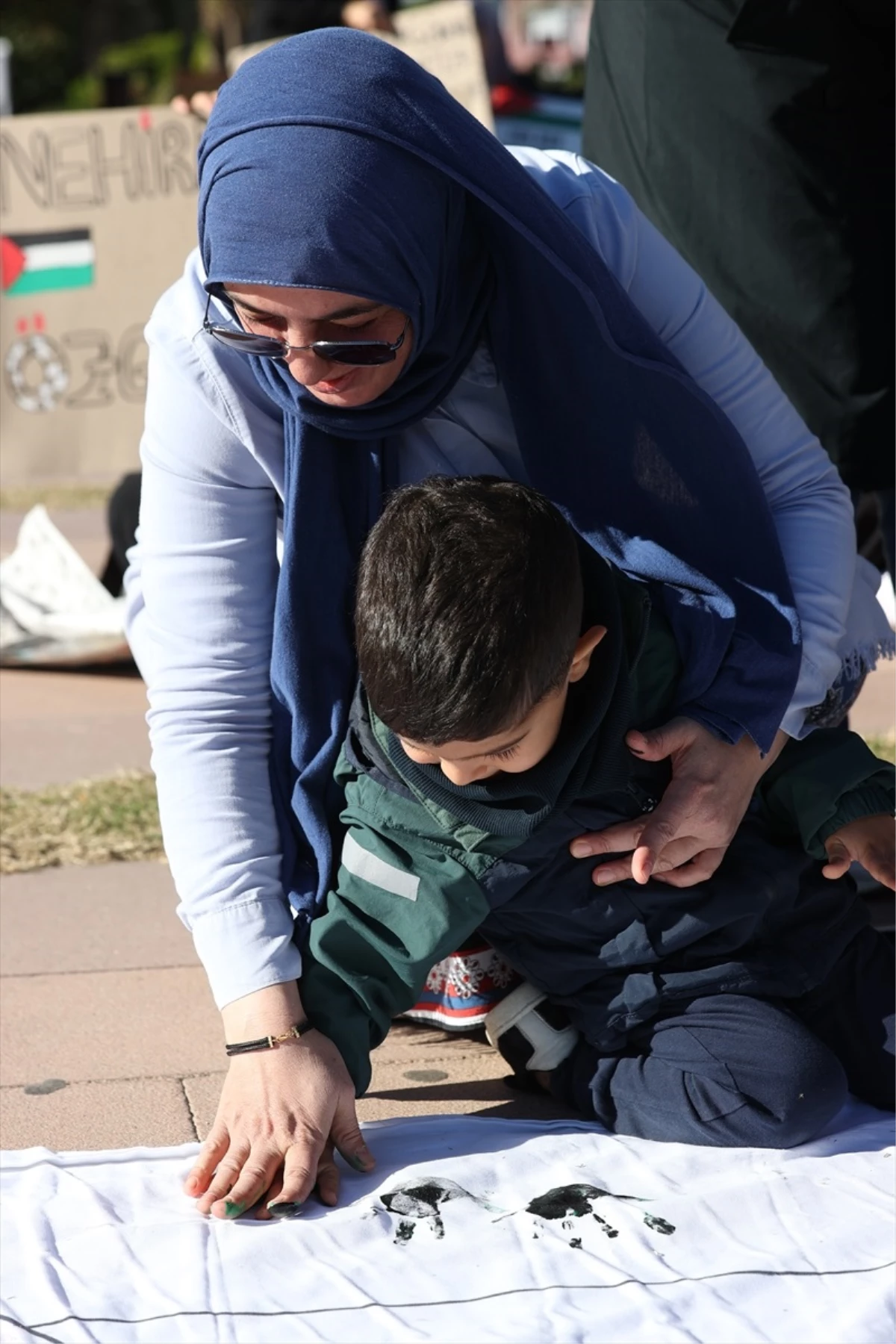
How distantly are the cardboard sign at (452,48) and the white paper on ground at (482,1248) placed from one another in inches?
196

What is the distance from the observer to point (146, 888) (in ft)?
9.54

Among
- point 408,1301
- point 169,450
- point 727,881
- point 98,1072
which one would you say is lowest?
point 98,1072

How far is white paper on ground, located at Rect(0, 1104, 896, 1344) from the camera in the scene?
1677 mm

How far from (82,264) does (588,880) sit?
5.64 meters

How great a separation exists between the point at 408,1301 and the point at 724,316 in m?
1.27

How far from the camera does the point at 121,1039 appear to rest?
7.76ft

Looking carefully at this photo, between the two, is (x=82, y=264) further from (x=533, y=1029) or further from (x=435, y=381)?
(x=533, y=1029)

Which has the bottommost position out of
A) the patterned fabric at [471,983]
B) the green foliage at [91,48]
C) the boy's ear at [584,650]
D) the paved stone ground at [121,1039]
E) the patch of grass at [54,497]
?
the green foliage at [91,48]

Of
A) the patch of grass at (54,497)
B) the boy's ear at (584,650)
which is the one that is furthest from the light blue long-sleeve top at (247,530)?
the patch of grass at (54,497)

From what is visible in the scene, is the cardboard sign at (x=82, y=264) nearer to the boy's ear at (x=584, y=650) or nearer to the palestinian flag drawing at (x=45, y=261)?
the palestinian flag drawing at (x=45, y=261)

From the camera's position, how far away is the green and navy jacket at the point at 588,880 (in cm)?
192

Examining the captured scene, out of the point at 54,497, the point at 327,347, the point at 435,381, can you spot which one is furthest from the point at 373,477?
the point at 54,497

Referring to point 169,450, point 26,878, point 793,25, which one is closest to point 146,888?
point 26,878

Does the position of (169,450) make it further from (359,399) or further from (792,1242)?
(792,1242)
